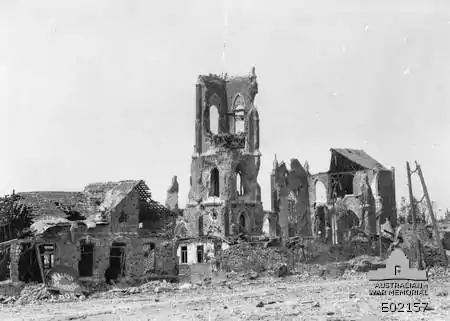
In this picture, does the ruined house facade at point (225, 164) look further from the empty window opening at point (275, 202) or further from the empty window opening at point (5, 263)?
the empty window opening at point (5, 263)

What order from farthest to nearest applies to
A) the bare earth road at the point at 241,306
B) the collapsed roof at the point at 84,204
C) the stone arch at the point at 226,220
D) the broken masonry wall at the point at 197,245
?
1. the stone arch at the point at 226,220
2. the broken masonry wall at the point at 197,245
3. the collapsed roof at the point at 84,204
4. the bare earth road at the point at 241,306

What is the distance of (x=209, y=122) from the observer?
60.8 metres

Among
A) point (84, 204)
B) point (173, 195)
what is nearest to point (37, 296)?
point (84, 204)

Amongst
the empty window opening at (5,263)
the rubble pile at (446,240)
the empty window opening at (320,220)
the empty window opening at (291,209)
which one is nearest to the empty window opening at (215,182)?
the empty window opening at (291,209)

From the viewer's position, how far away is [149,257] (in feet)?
113

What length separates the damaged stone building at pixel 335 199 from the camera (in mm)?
59188

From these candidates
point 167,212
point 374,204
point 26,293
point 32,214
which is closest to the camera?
point 26,293

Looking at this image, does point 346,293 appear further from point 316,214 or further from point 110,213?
point 316,214

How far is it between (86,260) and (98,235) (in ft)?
5.03

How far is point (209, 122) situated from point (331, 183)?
Answer: 1271 cm

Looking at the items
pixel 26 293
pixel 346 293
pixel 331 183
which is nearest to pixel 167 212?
pixel 26 293

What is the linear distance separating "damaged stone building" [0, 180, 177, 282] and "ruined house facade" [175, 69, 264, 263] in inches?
677

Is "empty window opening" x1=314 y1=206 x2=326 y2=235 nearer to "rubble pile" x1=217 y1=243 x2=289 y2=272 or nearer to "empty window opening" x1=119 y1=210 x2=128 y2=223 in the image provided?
"rubble pile" x1=217 y1=243 x2=289 y2=272

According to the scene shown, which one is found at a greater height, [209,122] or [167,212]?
[209,122]
